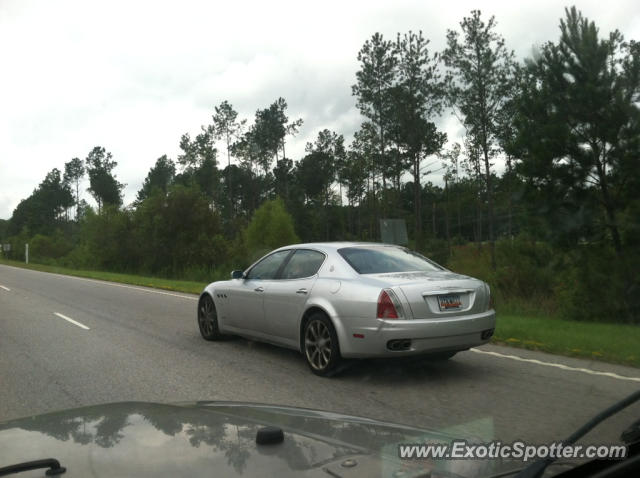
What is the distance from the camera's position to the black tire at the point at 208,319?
30.6ft

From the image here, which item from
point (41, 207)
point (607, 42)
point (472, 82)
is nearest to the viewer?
point (607, 42)

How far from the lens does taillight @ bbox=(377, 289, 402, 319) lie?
6.24 metres

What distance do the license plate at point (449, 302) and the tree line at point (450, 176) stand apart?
407 inches

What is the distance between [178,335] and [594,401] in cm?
667

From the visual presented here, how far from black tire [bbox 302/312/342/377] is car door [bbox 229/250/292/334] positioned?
1.08 m

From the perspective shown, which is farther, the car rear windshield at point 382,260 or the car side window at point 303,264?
the car side window at point 303,264

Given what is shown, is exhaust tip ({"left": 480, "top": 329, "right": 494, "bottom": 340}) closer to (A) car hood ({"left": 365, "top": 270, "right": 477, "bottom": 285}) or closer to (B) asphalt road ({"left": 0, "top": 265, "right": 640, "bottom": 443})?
(B) asphalt road ({"left": 0, "top": 265, "right": 640, "bottom": 443})

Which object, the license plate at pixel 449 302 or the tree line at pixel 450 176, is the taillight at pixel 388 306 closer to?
the license plate at pixel 449 302

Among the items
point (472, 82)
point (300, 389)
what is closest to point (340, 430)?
point (300, 389)

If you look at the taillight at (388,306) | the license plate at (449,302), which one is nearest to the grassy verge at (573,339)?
the license plate at (449,302)

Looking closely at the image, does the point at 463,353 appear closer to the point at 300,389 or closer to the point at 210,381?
the point at 300,389

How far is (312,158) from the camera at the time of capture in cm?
8150

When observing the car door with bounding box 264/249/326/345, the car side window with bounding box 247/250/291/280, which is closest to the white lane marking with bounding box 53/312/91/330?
the car side window with bounding box 247/250/291/280

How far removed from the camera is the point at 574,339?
Result: 9023mm
